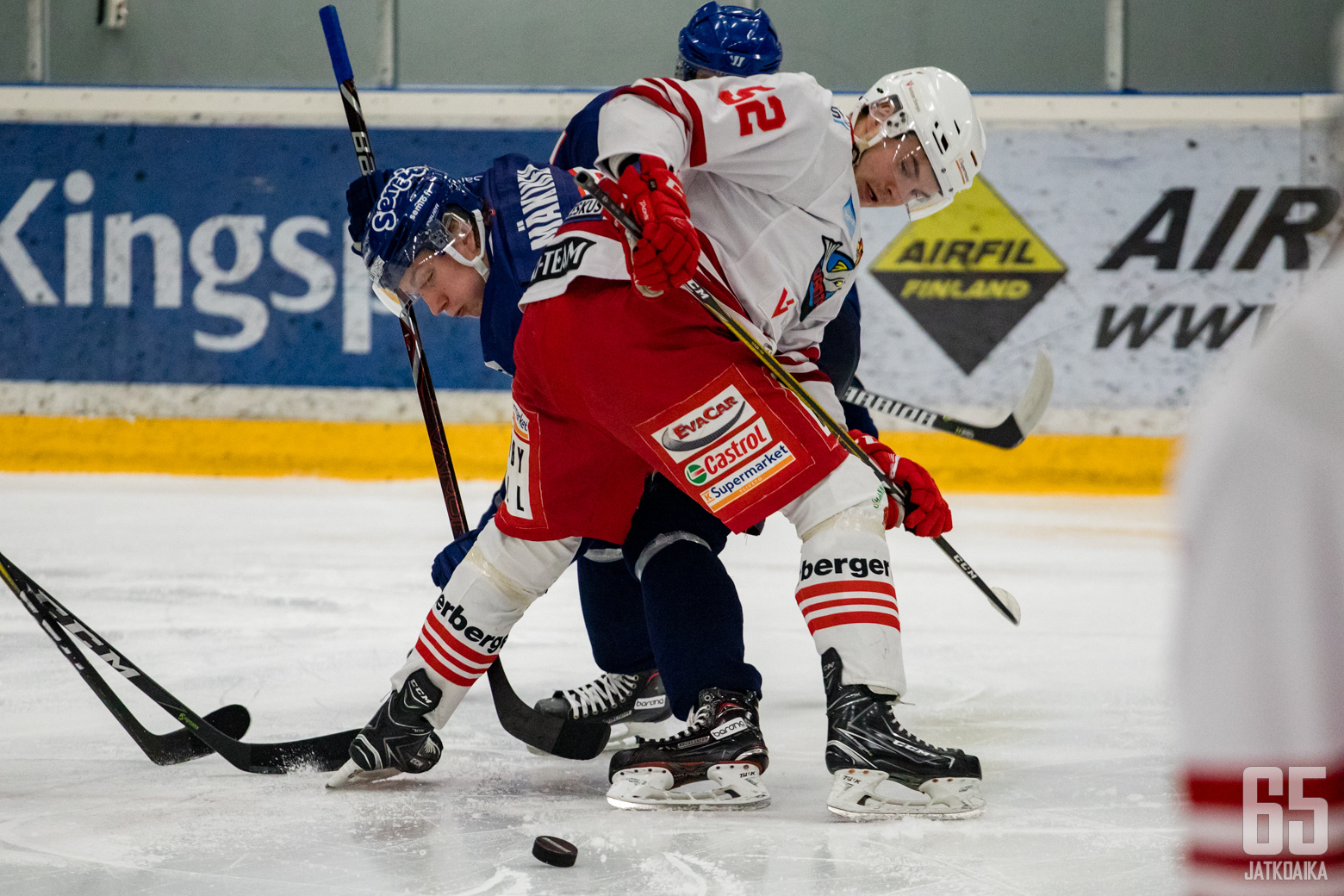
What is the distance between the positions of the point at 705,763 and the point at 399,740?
0.36m

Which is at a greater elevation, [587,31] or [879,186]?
[587,31]

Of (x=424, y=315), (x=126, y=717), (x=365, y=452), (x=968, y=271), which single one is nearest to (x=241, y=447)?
(x=365, y=452)

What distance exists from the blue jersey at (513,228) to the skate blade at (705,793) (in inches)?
21.3

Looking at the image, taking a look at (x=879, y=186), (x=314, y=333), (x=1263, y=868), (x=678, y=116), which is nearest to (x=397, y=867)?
(x=678, y=116)

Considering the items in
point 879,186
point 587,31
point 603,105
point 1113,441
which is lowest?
point 1113,441

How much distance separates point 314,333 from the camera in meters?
5.06

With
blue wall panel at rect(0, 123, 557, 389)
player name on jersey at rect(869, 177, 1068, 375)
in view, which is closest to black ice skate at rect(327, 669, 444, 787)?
blue wall panel at rect(0, 123, 557, 389)

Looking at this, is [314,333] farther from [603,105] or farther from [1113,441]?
[603,105]

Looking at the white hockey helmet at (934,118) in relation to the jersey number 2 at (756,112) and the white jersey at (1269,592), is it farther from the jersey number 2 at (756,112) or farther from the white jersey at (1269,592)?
the white jersey at (1269,592)

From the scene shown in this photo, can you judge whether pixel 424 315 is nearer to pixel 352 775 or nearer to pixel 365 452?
pixel 365 452

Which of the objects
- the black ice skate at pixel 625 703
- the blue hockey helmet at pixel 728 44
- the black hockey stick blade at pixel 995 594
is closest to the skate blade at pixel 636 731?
the black ice skate at pixel 625 703

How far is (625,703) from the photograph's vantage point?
197cm

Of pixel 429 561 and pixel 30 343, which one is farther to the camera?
pixel 30 343

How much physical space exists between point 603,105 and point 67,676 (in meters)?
1.23
